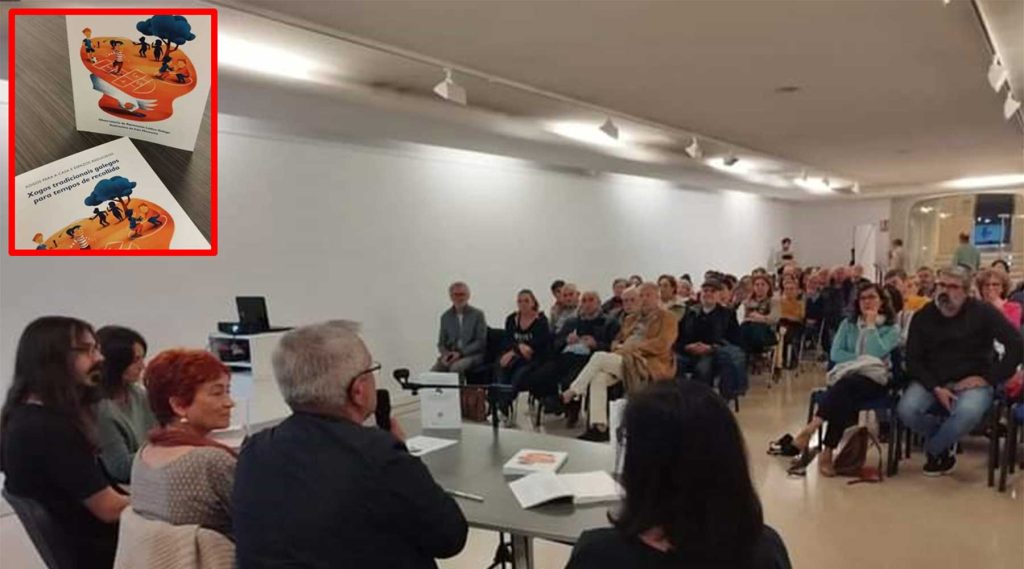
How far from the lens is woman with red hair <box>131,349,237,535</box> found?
1.61 m

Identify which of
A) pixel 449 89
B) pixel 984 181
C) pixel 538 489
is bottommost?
pixel 538 489

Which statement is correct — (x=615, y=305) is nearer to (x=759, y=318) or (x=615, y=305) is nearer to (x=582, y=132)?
(x=759, y=318)

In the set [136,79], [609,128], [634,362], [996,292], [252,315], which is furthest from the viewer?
[609,128]

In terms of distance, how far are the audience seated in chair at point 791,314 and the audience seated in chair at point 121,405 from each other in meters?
6.29

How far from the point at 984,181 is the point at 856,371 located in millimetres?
9129

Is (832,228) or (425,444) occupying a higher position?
(832,228)

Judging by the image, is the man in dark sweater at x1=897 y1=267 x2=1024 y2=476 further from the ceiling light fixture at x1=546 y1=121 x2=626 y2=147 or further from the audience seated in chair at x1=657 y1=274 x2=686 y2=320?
the ceiling light fixture at x1=546 y1=121 x2=626 y2=147

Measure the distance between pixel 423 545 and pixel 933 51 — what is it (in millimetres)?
4176

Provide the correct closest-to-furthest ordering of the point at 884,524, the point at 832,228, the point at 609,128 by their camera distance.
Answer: the point at 884,524 < the point at 609,128 < the point at 832,228

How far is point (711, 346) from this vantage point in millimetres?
5738

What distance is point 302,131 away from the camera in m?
5.46

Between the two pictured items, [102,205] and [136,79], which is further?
[102,205]

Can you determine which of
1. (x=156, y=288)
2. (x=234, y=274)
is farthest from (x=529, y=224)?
(x=156, y=288)

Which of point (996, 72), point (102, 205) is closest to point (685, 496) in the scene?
point (102, 205)
